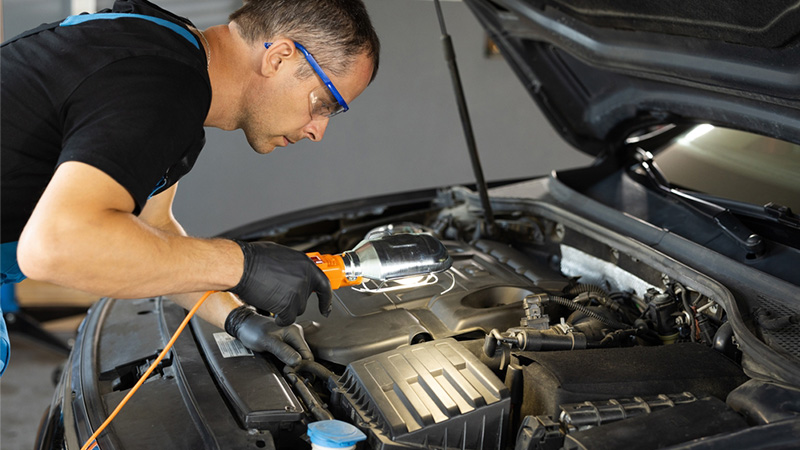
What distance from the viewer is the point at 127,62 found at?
121 cm

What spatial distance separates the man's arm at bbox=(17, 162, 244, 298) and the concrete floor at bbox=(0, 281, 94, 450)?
7.07 feet

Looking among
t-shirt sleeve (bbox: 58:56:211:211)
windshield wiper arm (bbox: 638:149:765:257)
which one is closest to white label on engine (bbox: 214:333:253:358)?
t-shirt sleeve (bbox: 58:56:211:211)

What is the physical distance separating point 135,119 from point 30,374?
308cm

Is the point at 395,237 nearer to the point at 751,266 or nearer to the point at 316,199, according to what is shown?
the point at 751,266

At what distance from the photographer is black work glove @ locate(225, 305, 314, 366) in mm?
1597

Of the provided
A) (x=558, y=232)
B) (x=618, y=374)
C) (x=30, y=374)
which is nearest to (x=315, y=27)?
(x=618, y=374)

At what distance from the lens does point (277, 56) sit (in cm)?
144

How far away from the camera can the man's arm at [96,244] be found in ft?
3.50

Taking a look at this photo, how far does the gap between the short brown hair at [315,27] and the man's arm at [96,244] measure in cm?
52

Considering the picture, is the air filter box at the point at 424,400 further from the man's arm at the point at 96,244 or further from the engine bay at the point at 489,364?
the man's arm at the point at 96,244

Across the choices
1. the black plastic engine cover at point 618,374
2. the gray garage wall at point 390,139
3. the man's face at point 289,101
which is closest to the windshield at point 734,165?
the black plastic engine cover at point 618,374

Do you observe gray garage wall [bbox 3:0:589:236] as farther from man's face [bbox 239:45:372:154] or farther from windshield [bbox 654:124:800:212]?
man's face [bbox 239:45:372:154]

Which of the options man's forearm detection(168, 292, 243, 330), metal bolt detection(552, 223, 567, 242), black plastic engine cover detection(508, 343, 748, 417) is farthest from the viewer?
metal bolt detection(552, 223, 567, 242)

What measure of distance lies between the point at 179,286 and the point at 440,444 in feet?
2.00
